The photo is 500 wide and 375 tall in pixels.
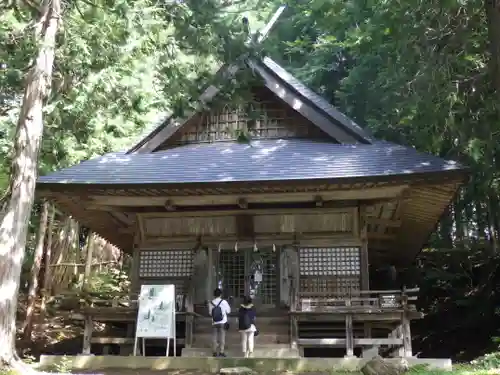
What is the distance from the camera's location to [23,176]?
773 centimetres

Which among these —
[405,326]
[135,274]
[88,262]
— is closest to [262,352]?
[405,326]

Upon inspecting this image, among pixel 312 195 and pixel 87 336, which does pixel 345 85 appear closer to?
pixel 312 195

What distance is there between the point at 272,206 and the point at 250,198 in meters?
0.72

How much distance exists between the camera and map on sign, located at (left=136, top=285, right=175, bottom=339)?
9.76m

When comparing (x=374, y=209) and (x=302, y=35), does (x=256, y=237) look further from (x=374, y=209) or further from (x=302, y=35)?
(x=302, y=35)

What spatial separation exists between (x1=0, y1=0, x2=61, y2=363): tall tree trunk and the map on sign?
3016 millimetres

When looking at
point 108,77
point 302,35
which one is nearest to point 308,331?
point 108,77

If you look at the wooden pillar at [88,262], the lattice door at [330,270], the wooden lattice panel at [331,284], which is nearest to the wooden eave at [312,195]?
the lattice door at [330,270]

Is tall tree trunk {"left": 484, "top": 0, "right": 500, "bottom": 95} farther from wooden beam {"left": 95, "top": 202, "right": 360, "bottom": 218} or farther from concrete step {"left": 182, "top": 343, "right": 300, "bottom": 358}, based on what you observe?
concrete step {"left": 182, "top": 343, "right": 300, "bottom": 358}

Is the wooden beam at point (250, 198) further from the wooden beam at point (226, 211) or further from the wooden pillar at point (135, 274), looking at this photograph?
the wooden pillar at point (135, 274)

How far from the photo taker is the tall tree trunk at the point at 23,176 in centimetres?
709

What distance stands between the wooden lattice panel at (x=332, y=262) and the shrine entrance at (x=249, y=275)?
0.70 meters

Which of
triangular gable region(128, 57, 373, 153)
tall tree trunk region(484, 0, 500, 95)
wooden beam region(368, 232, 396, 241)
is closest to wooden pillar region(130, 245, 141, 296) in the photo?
triangular gable region(128, 57, 373, 153)

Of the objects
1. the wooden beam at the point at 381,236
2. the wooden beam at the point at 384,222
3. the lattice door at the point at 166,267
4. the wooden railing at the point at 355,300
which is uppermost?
the wooden beam at the point at 384,222
